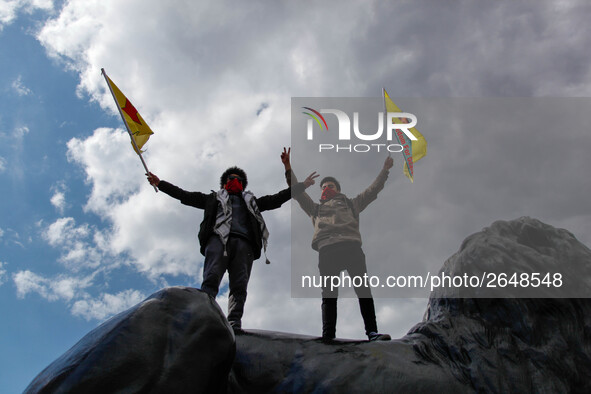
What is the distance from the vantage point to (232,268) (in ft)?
16.3

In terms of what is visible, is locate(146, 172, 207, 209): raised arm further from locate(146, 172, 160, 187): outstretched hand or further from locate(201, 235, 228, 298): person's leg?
locate(201, 235, 228, 298): person's leg

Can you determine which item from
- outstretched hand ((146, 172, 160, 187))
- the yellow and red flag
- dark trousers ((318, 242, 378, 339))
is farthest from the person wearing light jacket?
the yellow and red flag

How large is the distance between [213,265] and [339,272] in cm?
157

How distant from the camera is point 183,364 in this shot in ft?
10.7

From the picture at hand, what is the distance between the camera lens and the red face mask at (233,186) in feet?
19.0

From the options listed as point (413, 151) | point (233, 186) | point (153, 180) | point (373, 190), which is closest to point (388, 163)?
point (373, 190)

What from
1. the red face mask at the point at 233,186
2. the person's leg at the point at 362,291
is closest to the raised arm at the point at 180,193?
the red face mask at the point at 233,186

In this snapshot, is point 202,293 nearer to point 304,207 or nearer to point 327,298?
point 327,298

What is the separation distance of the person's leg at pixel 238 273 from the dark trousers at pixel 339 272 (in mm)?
938

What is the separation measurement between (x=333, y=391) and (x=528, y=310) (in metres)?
1.74

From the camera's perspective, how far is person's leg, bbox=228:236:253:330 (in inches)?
183

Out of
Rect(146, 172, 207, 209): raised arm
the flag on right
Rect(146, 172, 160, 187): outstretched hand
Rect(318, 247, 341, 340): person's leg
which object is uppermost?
the flag on right

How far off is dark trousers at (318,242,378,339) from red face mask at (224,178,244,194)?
1.31m

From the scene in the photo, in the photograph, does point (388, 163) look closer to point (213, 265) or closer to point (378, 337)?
point (378, 337)
